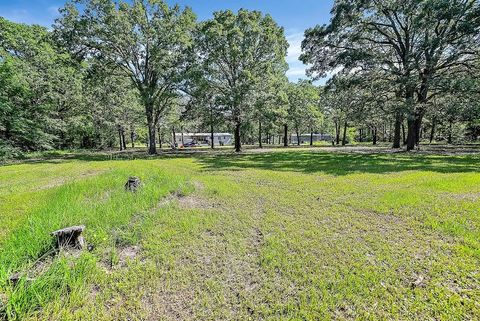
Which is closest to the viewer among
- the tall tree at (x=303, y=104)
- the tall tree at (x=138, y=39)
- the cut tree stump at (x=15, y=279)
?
the cut tree stump at (x=15, y=279)

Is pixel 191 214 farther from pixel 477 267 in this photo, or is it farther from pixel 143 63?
pixel 143 63

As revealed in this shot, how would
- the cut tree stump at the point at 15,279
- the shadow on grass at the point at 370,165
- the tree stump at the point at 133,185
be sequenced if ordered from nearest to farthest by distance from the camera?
the cut tree stump at the point at 15,279
the tree stump at the point at 133,185
the shadow on grass at the point at 370,165

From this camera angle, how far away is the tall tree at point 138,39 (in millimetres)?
17859

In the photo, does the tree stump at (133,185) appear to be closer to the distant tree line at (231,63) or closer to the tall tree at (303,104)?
the distant tree line at (231,63)

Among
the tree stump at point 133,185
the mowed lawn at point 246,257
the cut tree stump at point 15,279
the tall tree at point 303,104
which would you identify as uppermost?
the tall tree at point 303,104

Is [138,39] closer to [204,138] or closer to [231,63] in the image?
[231,63]

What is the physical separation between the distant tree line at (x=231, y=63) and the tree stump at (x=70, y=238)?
15.2 m

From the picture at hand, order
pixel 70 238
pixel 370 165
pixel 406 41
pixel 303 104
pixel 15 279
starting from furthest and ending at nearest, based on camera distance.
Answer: pixel 303 104 → pixel 406 41 → pixel 370 165 → pixel 70 238 → pixel 15 279

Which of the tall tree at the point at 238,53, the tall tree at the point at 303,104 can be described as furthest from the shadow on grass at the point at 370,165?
the tall tree at the point at 303,104

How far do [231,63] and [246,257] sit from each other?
19.5 metres

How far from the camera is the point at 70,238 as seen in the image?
11.0ft

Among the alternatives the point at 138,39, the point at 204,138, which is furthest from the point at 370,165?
the point at 204,138

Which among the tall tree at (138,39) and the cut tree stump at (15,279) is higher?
the tall tree at (138,39)

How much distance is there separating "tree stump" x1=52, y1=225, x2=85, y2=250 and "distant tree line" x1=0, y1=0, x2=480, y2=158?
1517cm
